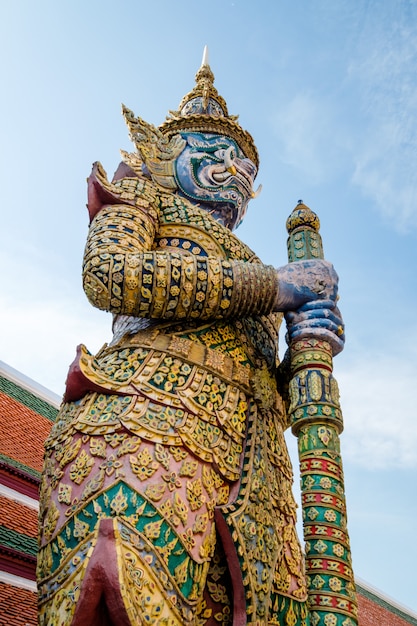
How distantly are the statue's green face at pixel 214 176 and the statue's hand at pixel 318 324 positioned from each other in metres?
1.26

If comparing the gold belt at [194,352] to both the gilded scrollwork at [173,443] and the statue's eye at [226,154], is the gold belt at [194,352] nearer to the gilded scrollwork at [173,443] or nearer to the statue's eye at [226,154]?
the gilded scrollwork at [173,443]

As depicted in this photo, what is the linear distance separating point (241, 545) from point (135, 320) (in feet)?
4.46

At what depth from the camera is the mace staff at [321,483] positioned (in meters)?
2.67

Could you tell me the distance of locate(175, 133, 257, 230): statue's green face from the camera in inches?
170

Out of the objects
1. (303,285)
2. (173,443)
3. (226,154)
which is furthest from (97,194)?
(173,443)

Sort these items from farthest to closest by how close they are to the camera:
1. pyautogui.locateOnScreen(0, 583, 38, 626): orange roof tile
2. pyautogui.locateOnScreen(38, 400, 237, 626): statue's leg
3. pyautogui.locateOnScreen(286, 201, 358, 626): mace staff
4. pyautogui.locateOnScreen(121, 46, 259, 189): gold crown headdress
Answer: pyautogui.locateOnScreen(0, 583, 38, 626): orange roof tile < pyautogui.locateOnScreen(121, 46, 259, 189): gold crown headdress < pyautogui.locateOnScreen(286, 201, 358, 626): mace staff < pyautogui.locateOnScreen(38, 400, 237, 626): statue's leg

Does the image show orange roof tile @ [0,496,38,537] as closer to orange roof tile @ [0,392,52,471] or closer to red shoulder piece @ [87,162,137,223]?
orange roof tile @ [0,392,52,471]

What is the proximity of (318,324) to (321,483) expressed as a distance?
83cm

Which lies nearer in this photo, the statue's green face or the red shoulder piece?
the red shoulder piece

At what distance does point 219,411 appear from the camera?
310cm

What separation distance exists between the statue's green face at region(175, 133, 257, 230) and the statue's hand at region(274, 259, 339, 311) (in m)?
1.09

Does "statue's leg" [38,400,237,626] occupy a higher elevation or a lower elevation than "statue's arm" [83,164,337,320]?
lower

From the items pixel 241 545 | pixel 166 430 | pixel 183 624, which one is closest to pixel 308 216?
pixel 166 430

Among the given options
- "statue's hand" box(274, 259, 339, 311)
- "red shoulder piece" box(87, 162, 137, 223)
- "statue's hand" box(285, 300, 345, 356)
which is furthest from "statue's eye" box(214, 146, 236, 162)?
"statue's hand" box(285, 300, 345, 356)
